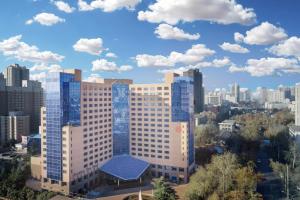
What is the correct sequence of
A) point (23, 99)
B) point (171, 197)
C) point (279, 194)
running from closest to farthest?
point (171, 197) → point (279, 194) → point (23, 99)

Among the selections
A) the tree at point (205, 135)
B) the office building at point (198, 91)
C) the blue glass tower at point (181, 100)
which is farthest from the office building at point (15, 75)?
the blue glass tower at point (181, 100)

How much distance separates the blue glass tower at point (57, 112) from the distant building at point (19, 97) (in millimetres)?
25247

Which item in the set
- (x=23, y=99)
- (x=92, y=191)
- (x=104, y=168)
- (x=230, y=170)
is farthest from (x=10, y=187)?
(x=23, y=99)

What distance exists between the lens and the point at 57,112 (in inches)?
980

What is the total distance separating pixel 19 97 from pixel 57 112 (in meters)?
35.3

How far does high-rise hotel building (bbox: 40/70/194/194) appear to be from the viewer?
984 inches

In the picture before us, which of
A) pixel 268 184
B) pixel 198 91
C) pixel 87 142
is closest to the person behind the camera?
pixel 87 142

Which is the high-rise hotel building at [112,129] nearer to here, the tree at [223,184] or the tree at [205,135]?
the tree at [223,184]

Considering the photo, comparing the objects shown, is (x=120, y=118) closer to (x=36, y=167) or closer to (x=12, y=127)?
(x=36, y=167)

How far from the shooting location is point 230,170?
2178 cm

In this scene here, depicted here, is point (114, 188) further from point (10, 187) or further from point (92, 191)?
point (10, 187)

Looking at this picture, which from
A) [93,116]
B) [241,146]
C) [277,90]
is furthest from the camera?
[277,90]

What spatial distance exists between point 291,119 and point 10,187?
5704cm

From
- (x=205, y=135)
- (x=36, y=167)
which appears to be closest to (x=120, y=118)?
(x=36, y=167)
